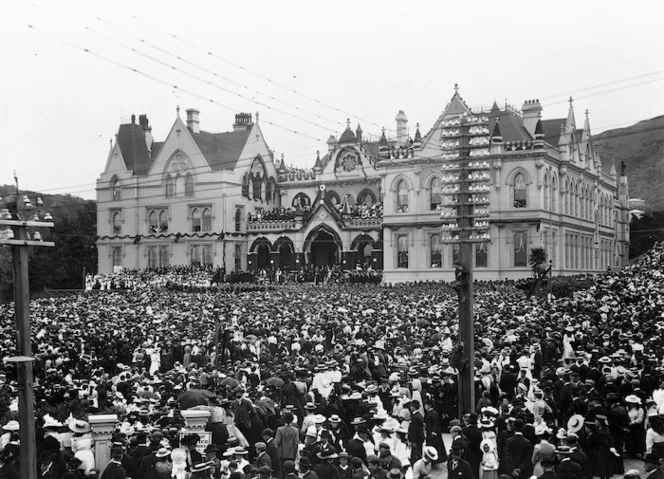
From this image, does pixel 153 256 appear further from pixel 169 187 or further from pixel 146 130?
pixel 146 130

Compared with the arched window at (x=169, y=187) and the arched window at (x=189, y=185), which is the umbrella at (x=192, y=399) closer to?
the arched window at (x=189, y=185)

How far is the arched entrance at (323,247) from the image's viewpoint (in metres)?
60.1

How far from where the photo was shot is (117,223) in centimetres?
7112

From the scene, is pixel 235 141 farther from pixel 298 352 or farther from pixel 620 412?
pixel 620 412

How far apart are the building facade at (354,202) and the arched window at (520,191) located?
0.08 m

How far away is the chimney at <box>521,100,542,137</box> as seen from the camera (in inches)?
2175

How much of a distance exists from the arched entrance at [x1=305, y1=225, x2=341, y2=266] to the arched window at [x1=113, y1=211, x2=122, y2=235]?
20.9 meters

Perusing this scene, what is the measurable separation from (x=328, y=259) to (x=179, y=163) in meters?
17.3

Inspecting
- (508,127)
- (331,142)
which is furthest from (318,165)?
(508,127)

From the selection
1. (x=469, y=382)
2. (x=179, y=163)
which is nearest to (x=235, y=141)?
(x=179, y=163)

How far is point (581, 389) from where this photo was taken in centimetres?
1404

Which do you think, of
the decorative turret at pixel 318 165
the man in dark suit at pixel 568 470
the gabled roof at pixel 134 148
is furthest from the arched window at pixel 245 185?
the man in dark suit at pixel 568 470

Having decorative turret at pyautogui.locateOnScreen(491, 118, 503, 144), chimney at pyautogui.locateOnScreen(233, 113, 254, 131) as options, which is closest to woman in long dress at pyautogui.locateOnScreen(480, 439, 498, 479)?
decorative turret at pyautogui.locateOnScreen(491, 118, 503, 144)

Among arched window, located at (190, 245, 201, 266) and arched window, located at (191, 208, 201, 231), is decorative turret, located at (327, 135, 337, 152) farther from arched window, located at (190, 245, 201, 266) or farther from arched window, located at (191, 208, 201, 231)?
arched window, located at (190, 245, 201, 266)
